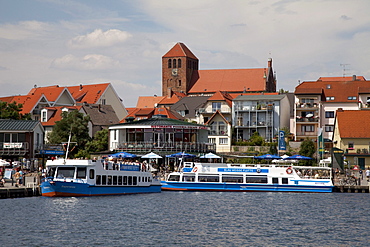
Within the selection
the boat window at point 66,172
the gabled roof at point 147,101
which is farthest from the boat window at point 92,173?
the gabled roof at point 147,101

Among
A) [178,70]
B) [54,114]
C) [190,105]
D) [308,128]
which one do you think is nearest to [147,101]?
[178,70]

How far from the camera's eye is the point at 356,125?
10356 centimetres

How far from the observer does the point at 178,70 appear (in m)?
187

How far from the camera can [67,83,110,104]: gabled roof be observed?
14491 cm

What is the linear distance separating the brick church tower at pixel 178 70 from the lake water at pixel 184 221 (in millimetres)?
121621

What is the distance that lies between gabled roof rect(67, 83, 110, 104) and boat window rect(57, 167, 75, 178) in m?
85.1

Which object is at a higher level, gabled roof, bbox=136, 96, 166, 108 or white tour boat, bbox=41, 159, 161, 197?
gabled roof, bbox=136, 96, 166, 108

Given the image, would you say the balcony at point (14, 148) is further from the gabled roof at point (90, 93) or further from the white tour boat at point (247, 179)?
the gabled roof at point (90, 93)

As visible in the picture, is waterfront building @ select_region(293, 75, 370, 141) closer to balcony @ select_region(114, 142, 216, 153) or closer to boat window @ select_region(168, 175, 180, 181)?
balcony @ select_region(114, 142, 216, 153)

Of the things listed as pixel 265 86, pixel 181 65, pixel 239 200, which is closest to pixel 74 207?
pixel 239 200

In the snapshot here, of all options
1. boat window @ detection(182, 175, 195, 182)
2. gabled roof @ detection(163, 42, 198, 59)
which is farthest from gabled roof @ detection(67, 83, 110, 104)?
boat window @ detection(182, 175, 195, 182)

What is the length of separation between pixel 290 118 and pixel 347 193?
61.8m

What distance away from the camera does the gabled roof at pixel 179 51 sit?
620ft

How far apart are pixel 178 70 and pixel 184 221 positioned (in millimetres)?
142034
